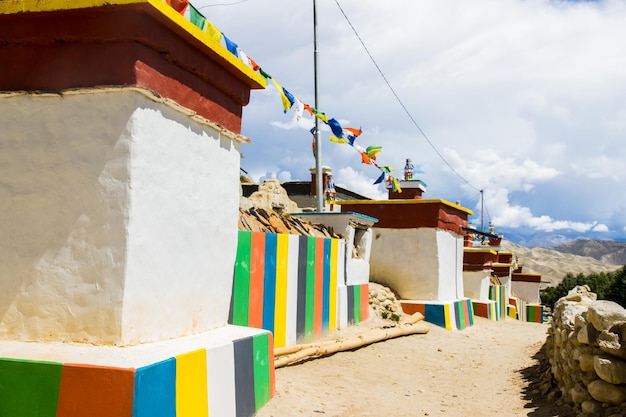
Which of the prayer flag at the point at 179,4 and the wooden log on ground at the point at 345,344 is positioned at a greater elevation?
the prayer flag at the point at 179,4

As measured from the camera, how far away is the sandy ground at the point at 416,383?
4.91m

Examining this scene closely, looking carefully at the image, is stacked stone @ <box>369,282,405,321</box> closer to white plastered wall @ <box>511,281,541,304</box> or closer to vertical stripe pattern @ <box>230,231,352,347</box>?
vertical stripe pattern @ <box>230,231,352,347</box>

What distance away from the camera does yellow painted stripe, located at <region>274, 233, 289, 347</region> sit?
638 centimetres

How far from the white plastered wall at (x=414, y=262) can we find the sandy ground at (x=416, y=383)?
10.0ft

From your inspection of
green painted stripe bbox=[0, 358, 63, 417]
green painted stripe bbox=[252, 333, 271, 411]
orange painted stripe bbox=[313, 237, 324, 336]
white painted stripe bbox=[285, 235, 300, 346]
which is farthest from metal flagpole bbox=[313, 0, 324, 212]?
green painted stripe bbox=[0, 358, 63, 417]

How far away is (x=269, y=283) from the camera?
624cm

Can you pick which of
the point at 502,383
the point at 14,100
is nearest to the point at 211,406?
the point at 14,100

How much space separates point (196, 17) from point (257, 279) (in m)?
2.79

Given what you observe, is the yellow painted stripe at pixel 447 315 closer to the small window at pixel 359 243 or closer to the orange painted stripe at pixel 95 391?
the small window at pixel 359 243

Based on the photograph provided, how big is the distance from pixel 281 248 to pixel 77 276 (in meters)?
3.55

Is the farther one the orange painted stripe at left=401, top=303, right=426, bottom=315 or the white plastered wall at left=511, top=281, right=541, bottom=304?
the white plastered wall at left=511, top=281, right=541, bottom=304

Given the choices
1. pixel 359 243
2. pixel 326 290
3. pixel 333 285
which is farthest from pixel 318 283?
pixel 359 243

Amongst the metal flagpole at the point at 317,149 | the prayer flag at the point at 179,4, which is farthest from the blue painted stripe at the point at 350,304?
the prayer flag at the point at 179,4

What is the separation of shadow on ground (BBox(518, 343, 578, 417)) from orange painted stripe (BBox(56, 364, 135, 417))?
3706 millimetres
